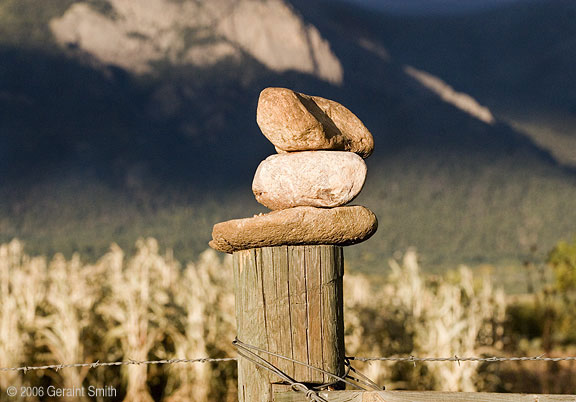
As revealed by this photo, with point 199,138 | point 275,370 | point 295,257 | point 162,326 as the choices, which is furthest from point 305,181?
point 199,138

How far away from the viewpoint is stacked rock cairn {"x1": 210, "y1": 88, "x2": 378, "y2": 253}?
2.65 m

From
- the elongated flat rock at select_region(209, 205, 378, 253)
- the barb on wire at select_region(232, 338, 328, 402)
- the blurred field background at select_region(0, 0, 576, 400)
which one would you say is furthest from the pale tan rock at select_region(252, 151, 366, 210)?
the blurred field background at select_region(0, 0, 576, 400)

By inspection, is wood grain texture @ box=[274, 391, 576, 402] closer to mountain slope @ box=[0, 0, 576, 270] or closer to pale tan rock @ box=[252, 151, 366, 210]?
pale tan rock @ box=[252, 151, 366, 210]

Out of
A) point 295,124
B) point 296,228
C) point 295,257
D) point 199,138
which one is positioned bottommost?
point 295,257

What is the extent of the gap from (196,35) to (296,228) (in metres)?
49.9

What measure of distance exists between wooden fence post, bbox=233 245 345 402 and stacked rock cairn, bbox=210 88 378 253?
81 mm

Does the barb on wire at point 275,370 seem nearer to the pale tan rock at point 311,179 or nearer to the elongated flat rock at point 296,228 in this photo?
the elongated flat rock at point 296,228

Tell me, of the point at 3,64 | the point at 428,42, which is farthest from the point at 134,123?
the point at 428,42

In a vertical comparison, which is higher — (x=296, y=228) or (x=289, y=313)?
(x=296, y=228)

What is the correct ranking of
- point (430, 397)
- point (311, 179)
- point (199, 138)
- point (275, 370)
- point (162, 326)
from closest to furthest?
point (430, 397), point (275, 370), point (311, 179), point (162, 326), point (199, 138)

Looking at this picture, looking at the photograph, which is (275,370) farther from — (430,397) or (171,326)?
(171,326)

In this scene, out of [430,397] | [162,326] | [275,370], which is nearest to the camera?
[430,397]

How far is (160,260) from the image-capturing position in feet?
26.6

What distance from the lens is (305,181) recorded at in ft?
9.33
